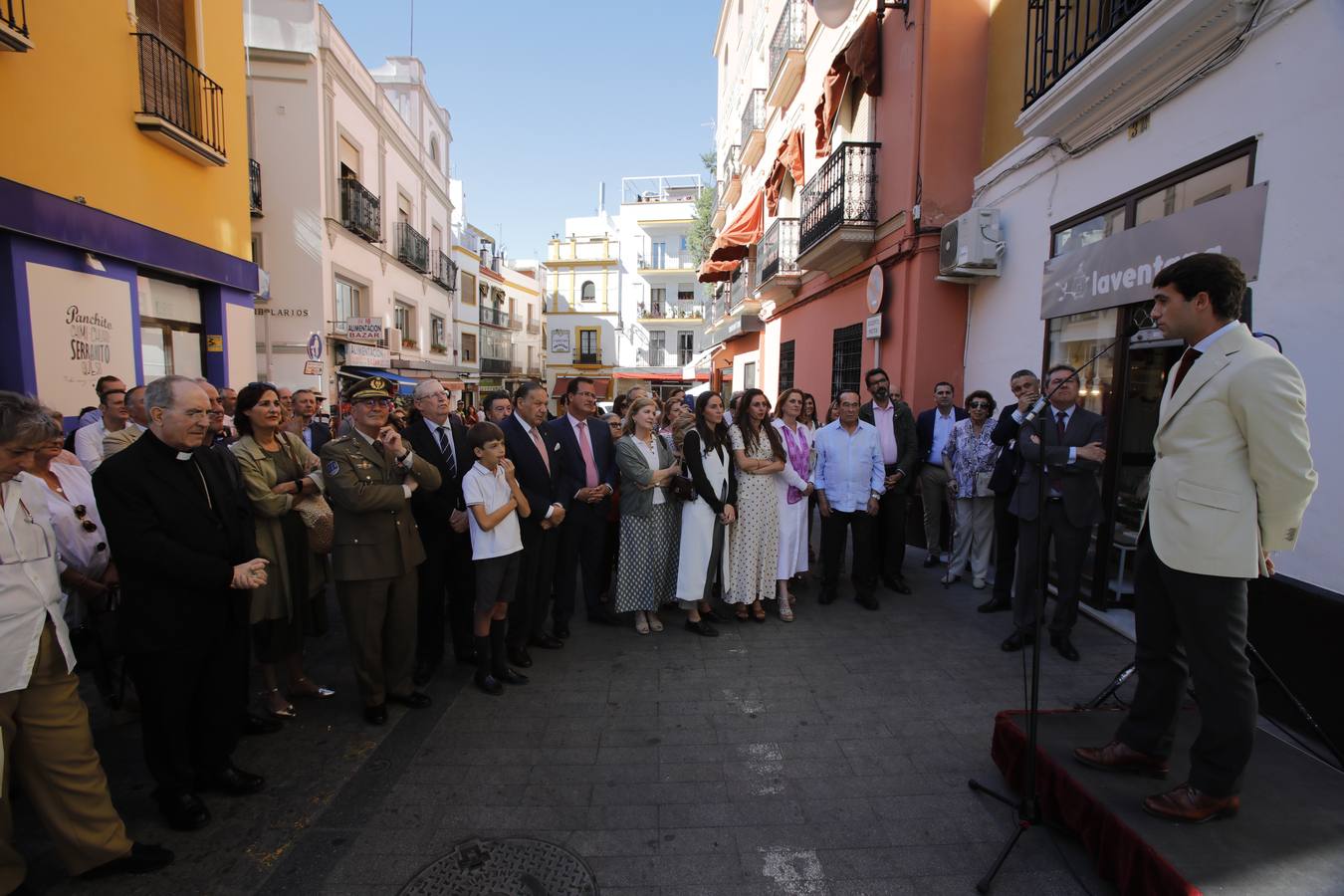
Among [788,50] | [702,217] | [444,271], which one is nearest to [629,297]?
[702,217]

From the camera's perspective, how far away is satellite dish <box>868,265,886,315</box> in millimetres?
8875

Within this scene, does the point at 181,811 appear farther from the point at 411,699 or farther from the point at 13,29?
the point at 13,29

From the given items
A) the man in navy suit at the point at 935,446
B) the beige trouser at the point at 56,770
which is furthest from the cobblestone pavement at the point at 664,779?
the man in navy suit at the point at 935,446

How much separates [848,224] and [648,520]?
6.12m

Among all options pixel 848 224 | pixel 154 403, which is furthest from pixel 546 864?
pixel 848 224

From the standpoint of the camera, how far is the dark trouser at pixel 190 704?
111 inches

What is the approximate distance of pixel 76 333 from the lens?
690 centimetres

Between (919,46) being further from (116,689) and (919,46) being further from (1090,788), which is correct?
(116,689)

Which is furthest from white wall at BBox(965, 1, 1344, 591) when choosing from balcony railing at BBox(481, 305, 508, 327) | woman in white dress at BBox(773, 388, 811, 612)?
balcony railing at BBox(481, 305, 508, 327)

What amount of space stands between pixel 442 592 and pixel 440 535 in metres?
0.43

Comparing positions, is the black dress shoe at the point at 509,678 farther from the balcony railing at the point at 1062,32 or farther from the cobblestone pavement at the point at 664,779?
the balcony railing at the point at 1062,32

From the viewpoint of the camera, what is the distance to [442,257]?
23516 mm

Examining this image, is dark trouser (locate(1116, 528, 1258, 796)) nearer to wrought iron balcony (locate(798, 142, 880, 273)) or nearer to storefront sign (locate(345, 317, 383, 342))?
wrought iron balcony (locate(798, 142, 880, 273))

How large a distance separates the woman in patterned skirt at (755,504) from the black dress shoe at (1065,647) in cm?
214
